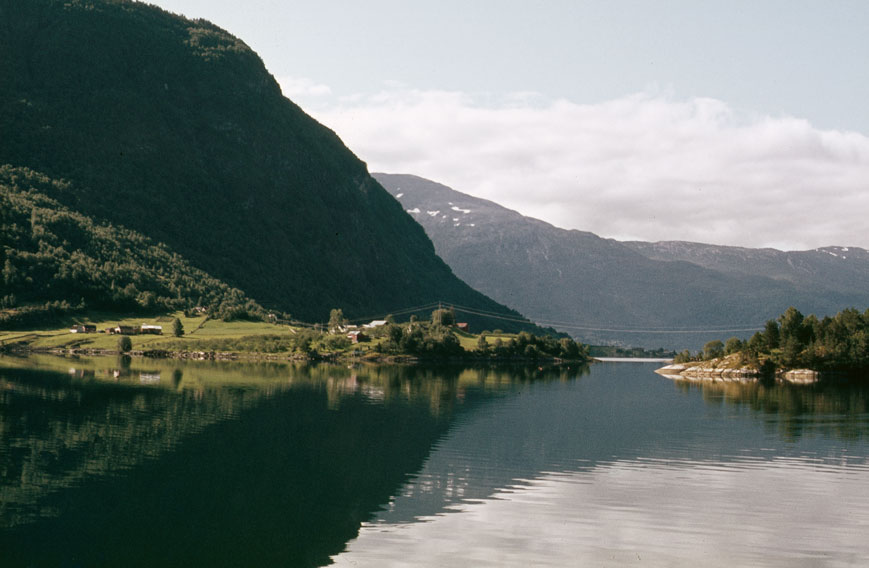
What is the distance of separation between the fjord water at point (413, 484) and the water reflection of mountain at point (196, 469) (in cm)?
15

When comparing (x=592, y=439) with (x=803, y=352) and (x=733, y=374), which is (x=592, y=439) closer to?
(x=733, y=374)

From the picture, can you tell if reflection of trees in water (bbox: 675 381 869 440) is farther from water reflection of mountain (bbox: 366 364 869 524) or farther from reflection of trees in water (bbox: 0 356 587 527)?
reflection of trees in water (bbox: 0 356 587 527)

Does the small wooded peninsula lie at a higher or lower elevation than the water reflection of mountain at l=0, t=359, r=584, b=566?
higher

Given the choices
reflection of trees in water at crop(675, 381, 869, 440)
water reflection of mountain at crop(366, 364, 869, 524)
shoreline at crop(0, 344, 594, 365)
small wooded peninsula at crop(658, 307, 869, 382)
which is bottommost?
water reflection of mountain at crop(366, 364, 869, 524)

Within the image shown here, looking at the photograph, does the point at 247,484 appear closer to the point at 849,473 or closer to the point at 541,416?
the point at 849,473

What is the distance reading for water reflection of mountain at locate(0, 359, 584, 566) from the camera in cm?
3120

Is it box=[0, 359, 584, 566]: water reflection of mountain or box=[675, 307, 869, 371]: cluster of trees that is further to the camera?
box=[675, 307, 869, 371]: cluster of trees

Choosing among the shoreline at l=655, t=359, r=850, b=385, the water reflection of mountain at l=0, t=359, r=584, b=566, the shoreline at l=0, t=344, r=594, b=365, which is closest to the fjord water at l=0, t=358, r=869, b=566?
the water reflection of mountain at l=0, t=359, r=584, b=566

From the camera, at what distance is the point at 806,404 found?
101 meters

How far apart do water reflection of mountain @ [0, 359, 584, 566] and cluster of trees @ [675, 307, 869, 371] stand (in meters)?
103

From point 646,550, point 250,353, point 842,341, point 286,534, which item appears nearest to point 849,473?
point 646,550

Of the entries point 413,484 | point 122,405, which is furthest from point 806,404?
point 122,405

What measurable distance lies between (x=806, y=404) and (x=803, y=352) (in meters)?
77.8

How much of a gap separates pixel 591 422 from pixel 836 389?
73.7m
